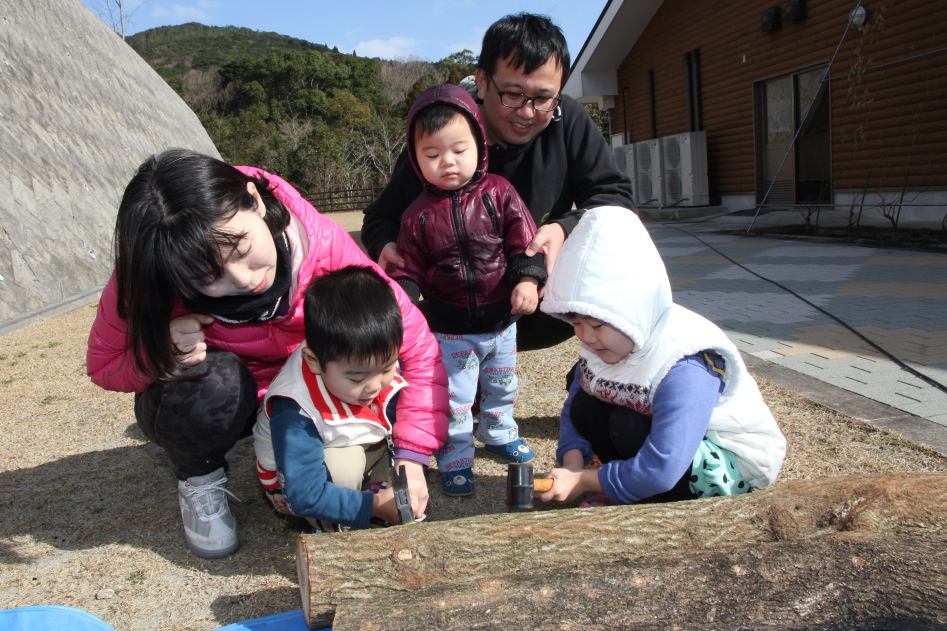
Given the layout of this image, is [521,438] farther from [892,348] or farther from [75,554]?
[892,348]

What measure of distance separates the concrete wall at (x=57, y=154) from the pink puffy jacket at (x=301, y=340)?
4.43 meters

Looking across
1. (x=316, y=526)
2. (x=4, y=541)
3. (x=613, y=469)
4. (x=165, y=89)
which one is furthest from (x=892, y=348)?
(x=165, y=89)

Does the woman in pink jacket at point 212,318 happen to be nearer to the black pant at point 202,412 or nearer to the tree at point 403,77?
the black pant at point 202,412

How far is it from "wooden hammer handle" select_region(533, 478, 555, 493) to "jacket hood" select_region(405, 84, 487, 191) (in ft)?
3.47

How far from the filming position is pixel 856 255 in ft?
22.3

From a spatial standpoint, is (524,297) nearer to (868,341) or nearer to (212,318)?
(212,318)

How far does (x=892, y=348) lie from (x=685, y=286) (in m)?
2.54

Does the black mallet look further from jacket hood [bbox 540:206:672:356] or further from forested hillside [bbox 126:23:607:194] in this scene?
forested hillside [bbox 126:23:607:194]

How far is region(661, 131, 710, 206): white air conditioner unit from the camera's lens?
12633 millimetres

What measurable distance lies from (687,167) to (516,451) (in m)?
11.2

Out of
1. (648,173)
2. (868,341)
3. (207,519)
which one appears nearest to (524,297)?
(207,519)

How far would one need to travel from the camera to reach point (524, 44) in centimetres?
246

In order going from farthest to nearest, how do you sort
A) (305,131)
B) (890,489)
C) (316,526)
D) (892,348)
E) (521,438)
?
Answer: (305,131)
(892,348)
(521,438)
(316,526)
(890,489)

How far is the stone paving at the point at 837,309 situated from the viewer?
3115 millimetres
